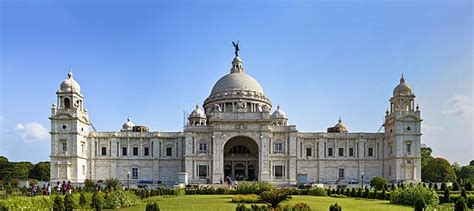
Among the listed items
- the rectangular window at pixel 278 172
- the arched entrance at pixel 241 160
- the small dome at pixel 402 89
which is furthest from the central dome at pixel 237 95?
the small dome at pixel 402 89

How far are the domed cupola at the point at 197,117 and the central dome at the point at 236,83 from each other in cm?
554

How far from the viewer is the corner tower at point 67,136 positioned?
58000 mm

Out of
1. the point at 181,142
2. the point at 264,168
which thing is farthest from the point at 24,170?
the point at 264,168

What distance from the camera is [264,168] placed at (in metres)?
59.9

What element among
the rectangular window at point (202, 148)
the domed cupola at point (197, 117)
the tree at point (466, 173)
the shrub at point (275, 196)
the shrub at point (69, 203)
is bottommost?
the tree at point (466, 173)

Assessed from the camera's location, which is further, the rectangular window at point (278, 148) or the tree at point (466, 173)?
the tree at point (466, 173)

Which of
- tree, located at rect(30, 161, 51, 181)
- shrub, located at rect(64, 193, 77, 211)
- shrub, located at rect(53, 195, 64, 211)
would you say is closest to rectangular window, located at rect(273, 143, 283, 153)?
shrub, located at rect(64, 193, 77, 211)

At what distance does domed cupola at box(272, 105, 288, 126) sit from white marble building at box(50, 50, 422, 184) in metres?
7.37

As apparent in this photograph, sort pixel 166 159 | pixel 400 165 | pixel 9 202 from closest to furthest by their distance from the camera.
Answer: pixel 9 202 → pixel 400 165 → pixel 166 159

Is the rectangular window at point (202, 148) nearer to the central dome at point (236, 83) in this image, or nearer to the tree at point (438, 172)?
the central dome at point (236, 83)

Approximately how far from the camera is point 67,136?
5878cm

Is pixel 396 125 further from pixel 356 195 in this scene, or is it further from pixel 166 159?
pixel 166 159

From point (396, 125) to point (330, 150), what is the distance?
9703mm

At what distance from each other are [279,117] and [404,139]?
19895 millimetres
